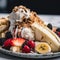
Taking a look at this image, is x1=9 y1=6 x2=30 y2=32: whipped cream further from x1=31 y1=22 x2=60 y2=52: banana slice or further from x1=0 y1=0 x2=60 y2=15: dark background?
x1=0 y1=0 x2=60 y2=15: dark background

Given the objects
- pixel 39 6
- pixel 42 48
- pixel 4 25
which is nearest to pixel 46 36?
pixel 42 48

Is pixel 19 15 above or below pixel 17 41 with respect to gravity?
above

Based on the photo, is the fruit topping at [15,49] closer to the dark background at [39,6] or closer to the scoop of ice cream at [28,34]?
the scoop of ice cream at [28,34]

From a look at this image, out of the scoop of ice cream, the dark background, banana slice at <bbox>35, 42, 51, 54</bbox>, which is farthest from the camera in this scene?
the dark background

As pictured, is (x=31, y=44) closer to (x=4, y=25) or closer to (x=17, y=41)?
Result: (x=17, y=41)

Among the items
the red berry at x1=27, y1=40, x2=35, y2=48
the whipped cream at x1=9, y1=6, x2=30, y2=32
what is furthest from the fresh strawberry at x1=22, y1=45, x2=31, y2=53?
the whipped cream at x1=9, y1=6, x2=30, y2=32

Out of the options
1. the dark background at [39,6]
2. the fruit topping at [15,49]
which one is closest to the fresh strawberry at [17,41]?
the fruit topping at [15,49]
